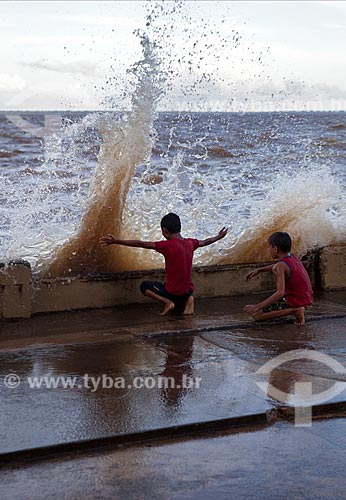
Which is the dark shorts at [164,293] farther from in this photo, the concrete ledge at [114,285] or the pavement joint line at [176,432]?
the pavement joint line at [176,432]

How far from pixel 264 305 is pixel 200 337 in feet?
2.83

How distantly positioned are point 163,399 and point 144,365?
2.75 ft

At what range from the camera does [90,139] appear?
1241 inches

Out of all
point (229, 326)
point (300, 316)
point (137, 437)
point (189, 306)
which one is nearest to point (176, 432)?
point (137, 437)

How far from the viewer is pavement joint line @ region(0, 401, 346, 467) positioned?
13.4 feet

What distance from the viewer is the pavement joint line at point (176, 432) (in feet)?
13.4

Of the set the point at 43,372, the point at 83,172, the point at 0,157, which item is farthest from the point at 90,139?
the point at 43,372

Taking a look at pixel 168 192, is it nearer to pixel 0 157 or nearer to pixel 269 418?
pixel 269 418

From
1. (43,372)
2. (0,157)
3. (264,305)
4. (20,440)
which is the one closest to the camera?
(20,440)

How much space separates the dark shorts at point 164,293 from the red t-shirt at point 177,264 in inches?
1.4

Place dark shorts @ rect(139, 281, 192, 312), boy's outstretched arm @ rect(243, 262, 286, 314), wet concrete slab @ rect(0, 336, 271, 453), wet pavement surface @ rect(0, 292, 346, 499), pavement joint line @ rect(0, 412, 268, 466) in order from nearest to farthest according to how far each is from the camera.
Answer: wet pavement surface @ rect(0, 292, 346, 499) < pavement joint line @ rect(0, 412, 268, 466) < wet concrete slab @ rect(0, 336, 271, 453) < boy's outstretched arm @ rect(243, 262, 286, 314) < dark shorts @ rect(139, 281, 192, 312)

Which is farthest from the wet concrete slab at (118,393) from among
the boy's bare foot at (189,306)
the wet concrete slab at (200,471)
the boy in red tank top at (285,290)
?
the boy's bare foot at (189,306)

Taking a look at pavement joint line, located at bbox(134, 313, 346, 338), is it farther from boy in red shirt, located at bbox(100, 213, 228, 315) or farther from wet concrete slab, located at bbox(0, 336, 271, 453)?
boy in red shirt, located at bbox(100, 213, 228, 315)

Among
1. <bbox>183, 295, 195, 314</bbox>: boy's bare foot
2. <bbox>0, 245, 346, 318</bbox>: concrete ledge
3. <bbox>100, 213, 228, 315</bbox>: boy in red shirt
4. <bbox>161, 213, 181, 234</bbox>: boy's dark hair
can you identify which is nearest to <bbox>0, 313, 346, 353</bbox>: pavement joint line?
<bbox>183, 295, 195, 314</bbox>: boy's bare foot
